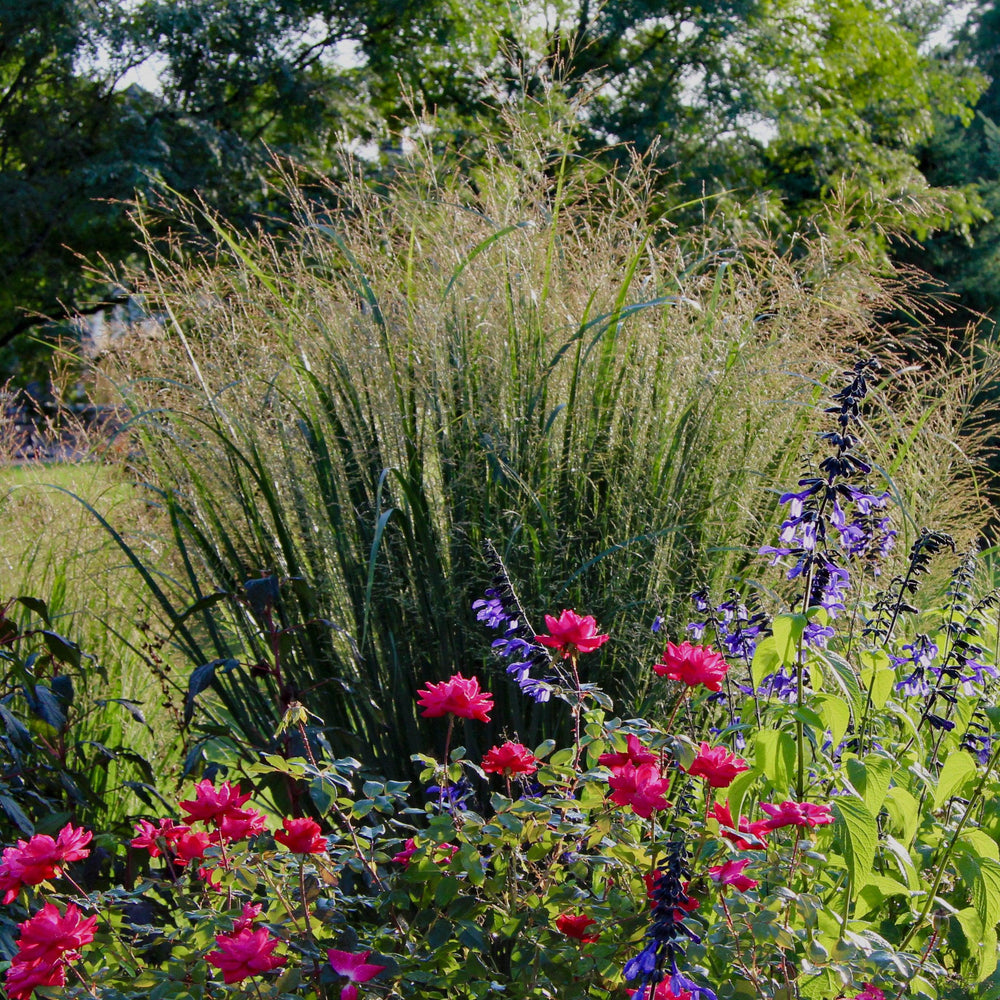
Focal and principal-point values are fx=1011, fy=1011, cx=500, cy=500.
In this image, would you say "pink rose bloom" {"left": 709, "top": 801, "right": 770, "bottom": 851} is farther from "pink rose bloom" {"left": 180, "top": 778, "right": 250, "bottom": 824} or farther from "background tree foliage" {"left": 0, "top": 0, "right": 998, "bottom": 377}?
"background tree foliage" {"left": 0, "top": 0, "right": 998, "bottom": 377}

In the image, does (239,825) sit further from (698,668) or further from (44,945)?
(698,668)

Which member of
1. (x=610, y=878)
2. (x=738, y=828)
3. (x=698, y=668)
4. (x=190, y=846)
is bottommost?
(x=610, y=878)

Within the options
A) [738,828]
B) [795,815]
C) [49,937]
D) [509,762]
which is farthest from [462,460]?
[49,937]

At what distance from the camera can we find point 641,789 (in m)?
1.25

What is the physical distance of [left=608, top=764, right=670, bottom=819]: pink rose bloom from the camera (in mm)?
1221

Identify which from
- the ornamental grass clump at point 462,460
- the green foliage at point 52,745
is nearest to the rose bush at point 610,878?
the green foliage at point 52,745

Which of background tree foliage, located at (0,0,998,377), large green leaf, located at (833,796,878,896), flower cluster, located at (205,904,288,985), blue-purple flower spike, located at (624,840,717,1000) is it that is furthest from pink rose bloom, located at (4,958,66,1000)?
background tree foliage, located at (0,0,998,377)

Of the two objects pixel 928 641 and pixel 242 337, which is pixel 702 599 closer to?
pixel 928 641

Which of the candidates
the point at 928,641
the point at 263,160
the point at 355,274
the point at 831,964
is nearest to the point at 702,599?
the point at 928,641

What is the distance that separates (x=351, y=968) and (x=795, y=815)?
553mm

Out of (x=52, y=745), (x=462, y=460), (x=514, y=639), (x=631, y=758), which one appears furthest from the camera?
(x=462, y=460)

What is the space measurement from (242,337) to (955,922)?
2.00 meters

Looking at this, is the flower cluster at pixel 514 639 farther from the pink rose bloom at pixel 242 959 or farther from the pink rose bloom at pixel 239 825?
the pink rose bloom at pixel 242 959

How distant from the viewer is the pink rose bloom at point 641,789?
1.22m
